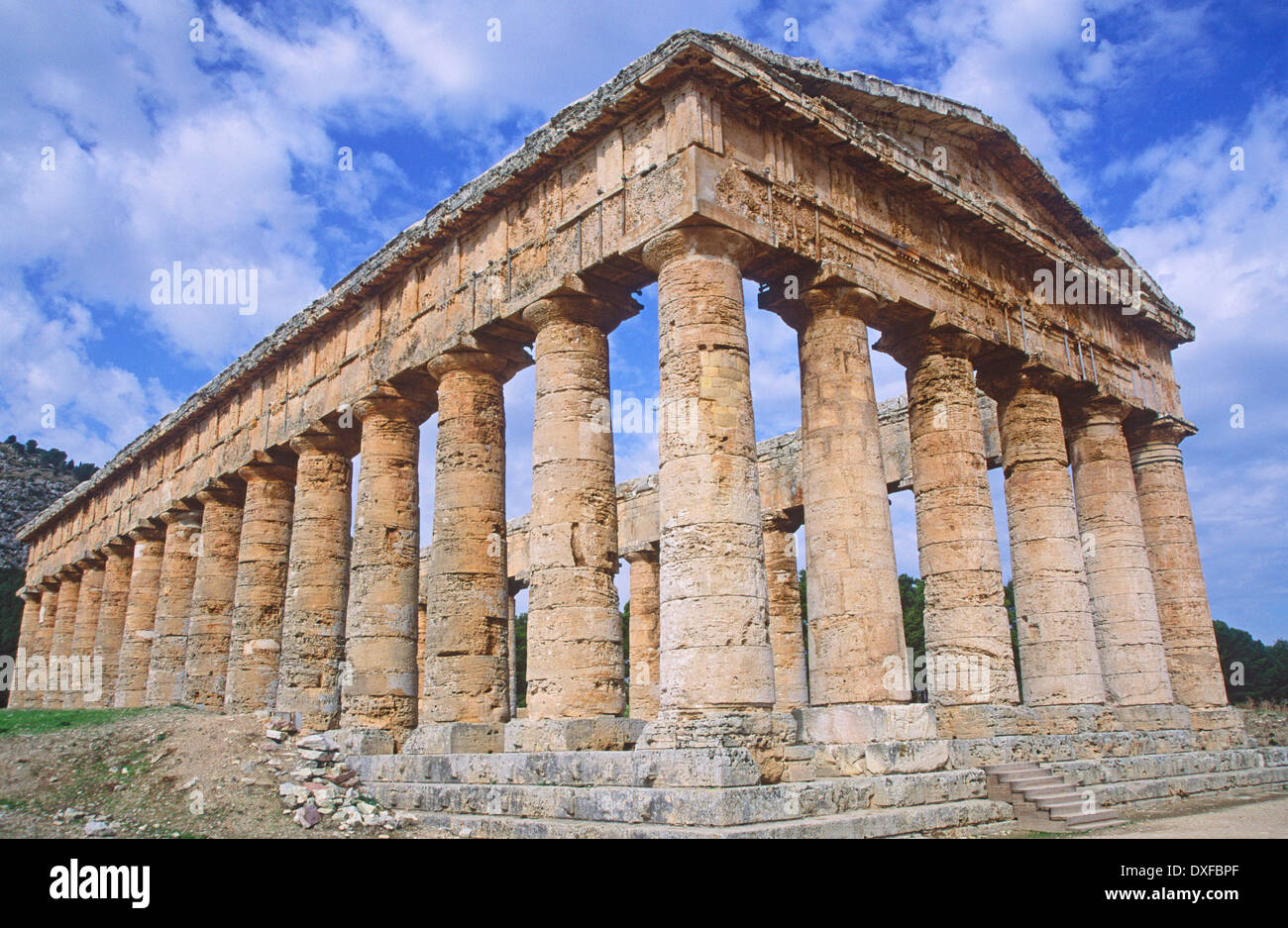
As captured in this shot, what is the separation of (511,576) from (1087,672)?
1856 centimetres

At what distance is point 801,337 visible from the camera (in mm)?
13914

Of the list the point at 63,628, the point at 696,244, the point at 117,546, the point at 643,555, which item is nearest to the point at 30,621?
the point at 63,628

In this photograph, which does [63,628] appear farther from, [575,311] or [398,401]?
[575,311]

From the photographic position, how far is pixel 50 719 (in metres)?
14.8

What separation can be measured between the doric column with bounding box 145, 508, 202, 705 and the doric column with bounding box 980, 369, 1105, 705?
19.0 metres

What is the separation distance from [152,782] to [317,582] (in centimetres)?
678

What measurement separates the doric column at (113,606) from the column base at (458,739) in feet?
62.0

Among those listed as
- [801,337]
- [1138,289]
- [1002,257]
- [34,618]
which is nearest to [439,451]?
[801,337]

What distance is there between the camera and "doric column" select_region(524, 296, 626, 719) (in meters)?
12.6

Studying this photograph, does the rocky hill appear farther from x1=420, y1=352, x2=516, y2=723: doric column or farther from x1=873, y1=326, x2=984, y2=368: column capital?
x1=873, y1=326, x2=984, y2=368: column capital

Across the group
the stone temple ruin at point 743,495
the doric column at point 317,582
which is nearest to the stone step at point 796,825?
the stone temple ruin at point 743,495

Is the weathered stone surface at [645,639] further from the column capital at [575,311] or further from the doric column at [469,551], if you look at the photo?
the column capital at [575,311]

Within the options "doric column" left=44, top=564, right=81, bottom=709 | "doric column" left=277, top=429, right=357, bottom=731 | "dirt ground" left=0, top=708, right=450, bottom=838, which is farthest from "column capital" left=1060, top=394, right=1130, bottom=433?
"doric column" left=44, top=564, right=81, bottom=709

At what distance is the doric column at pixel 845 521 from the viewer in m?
12.1
